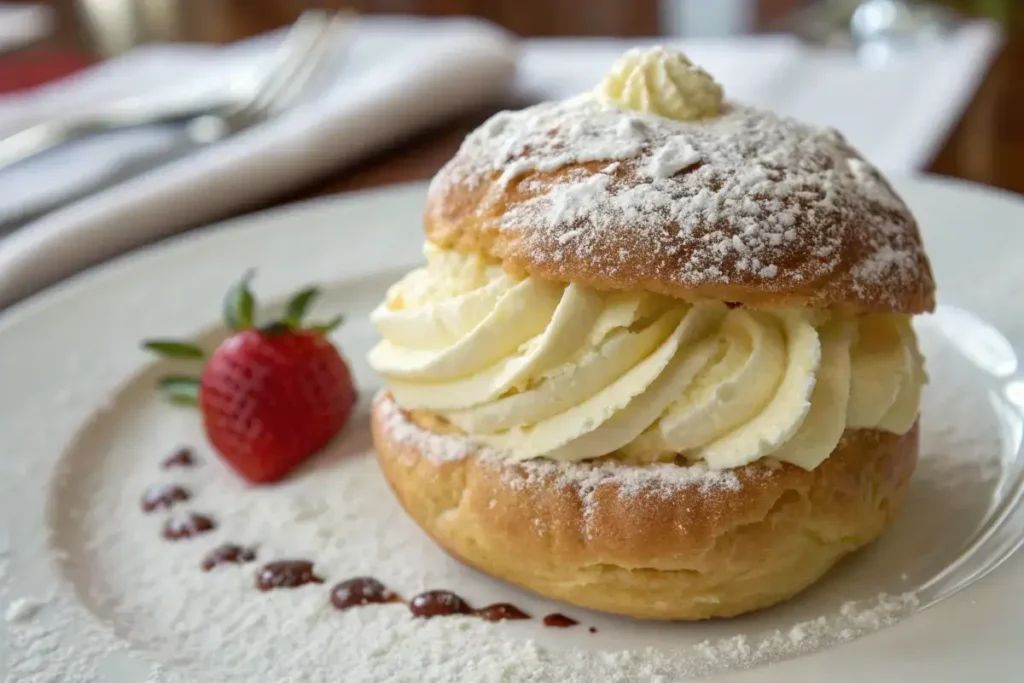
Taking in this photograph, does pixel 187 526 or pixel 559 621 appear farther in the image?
pixel 187 526

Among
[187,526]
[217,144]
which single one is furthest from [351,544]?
[217,144]

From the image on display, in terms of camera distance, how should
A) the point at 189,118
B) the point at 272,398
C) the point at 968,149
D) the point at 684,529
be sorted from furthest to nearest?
1. the point at 189,118
2. the point at 968,149
3. the point at 272,398
4. the point at 684,529

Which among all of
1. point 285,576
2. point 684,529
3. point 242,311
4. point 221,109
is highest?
point 684,529

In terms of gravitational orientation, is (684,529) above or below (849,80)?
above

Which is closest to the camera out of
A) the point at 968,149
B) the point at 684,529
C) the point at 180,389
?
the point at 684,529

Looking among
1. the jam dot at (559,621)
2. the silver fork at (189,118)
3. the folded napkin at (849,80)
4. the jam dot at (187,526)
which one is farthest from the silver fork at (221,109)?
the jam dot at (559,621)

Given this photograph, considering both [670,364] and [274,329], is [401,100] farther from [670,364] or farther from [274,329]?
[670,364]

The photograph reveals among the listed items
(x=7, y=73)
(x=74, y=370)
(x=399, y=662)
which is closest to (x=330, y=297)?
(x=74, y=370)

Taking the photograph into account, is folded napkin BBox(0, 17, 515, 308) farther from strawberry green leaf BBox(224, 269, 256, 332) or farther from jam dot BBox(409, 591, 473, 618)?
jam dot BBox(409, 591, 473, 618)
